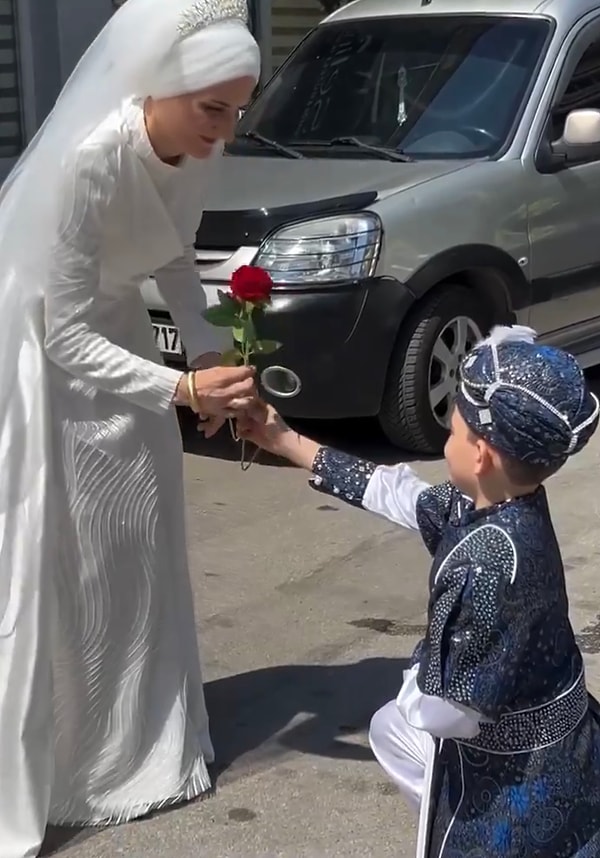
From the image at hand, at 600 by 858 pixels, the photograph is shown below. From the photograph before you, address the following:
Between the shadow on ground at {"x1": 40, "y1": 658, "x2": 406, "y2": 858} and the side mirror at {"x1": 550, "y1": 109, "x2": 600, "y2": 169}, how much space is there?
10.3 feet

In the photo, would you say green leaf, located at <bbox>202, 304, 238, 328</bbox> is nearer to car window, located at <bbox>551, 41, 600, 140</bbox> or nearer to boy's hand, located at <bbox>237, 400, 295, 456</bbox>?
boy's hand, located at <bbox>237, 400, 295, 456</bbox>

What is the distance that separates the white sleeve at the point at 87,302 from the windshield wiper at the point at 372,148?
11.9ft

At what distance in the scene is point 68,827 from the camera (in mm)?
3416

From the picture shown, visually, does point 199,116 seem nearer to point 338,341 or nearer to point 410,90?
point 338,341

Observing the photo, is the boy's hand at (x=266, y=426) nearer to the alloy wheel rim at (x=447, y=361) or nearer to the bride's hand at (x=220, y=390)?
the bride's hand at (x=220, y=390)

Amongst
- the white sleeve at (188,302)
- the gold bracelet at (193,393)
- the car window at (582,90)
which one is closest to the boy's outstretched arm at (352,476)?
the gold bracelet at (193,393)

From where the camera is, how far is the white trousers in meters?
2.74

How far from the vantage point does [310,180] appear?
20.8 feet

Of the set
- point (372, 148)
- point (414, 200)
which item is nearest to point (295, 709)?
point (414, 200)

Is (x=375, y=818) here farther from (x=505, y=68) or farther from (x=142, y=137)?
(x=505, y=68)

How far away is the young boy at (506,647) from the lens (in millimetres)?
2408

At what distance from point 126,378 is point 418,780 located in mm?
1036

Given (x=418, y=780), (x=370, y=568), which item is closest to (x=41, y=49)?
(x=370, y=568)

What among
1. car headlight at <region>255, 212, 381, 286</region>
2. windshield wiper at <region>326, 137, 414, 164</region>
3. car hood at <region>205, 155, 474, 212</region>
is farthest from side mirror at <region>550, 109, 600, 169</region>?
car headlight at <region>255, 212, 381, 286</region>
